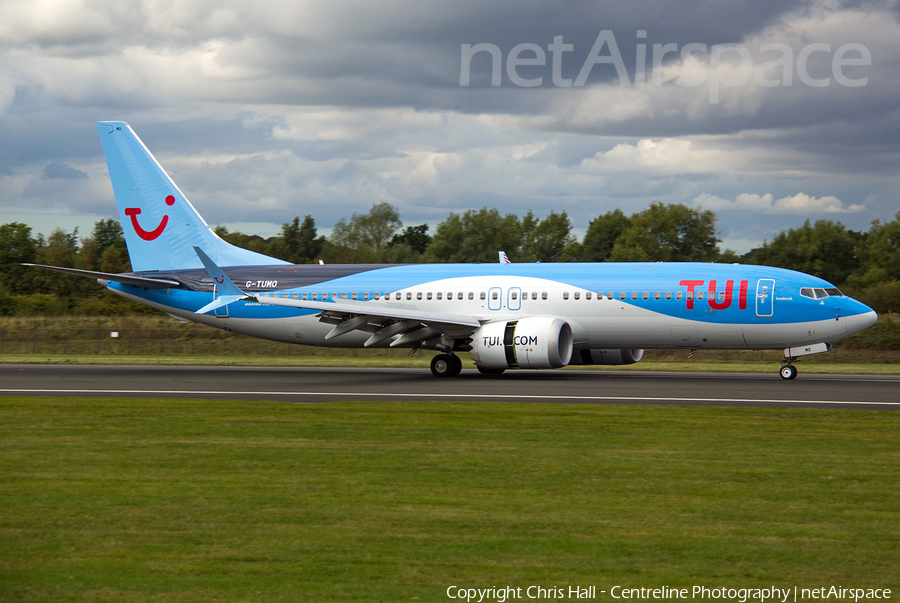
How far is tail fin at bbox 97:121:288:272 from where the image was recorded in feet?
115

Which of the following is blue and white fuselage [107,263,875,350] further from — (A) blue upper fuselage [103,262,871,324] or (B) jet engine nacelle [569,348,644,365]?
(B) jet engine nacelle [569,348,644,365]

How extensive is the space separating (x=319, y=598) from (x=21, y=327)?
59601mm

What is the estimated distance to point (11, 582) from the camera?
7012mm

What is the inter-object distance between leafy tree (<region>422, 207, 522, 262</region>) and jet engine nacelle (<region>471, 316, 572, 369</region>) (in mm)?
61146

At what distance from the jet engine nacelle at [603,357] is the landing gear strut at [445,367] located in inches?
168

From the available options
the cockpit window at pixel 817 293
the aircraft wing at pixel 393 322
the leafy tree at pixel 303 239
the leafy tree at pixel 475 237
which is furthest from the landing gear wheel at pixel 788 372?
the leafy tree at pixel 303 239

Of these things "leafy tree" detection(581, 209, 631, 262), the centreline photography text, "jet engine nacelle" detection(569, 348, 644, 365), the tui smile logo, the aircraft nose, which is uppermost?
"leafy tree" detection(581, 209, 631, 262)

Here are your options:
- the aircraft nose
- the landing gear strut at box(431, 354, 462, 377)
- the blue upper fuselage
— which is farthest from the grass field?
the landing gear strut at box(431, 354, 462, 377)

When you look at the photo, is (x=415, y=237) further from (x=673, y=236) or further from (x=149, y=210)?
(x=149, y=210)

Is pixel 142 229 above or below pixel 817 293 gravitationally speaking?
above

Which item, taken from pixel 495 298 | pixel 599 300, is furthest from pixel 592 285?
pixel 495 298

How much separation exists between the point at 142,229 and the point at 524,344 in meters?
17.6

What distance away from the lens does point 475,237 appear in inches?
3661

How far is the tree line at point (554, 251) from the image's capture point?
242 ft
